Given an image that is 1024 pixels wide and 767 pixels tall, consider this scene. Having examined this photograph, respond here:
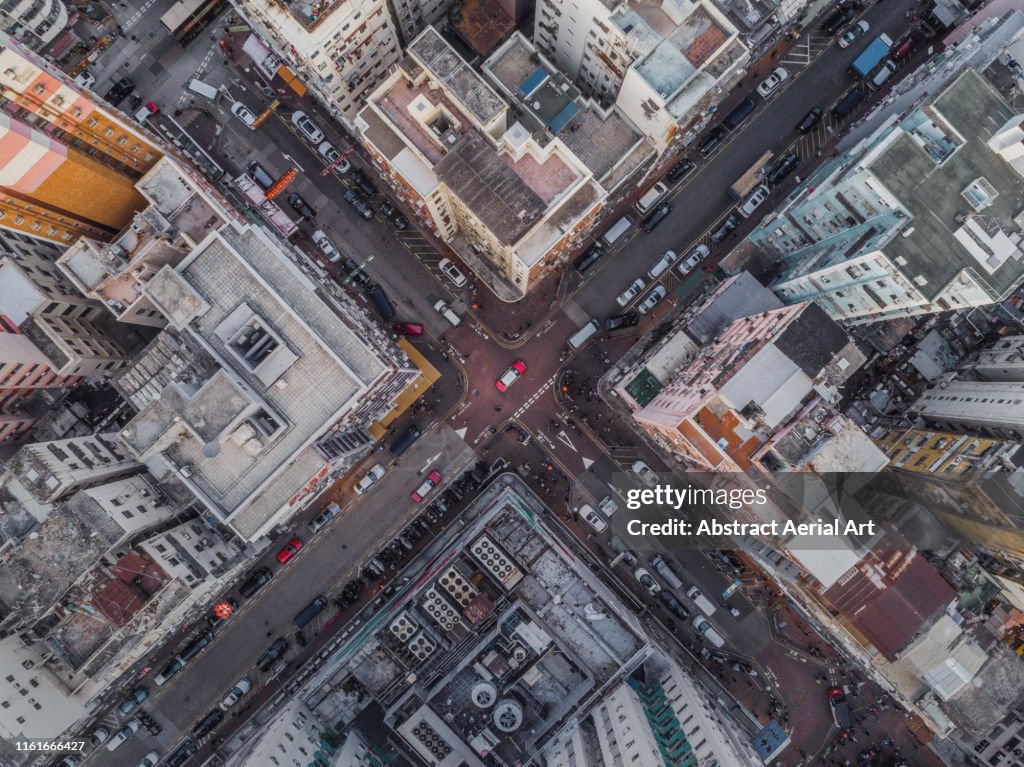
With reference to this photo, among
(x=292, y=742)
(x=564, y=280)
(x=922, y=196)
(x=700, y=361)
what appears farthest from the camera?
(x=564, y=280)

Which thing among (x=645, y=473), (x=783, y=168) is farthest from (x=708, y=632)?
(x=783, y=168)

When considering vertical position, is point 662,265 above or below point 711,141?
below

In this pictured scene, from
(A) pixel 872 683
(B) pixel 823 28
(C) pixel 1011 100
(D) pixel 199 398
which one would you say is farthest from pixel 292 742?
(B) pixel 823 28

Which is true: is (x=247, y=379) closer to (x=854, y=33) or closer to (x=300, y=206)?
(x=300, y=206)

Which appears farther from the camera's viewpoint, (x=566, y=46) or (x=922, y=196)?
(x=566, y=46)

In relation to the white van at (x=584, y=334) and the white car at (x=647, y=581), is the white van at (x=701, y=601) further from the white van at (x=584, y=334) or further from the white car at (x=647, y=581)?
the white van at (x=584, y=334)

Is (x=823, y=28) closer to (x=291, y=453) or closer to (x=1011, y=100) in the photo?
(x=1011, y=100)
